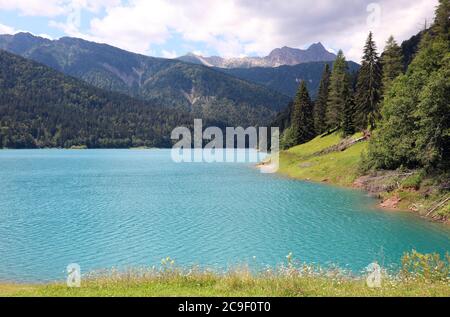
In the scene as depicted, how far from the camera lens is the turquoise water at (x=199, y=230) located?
3189 centimetres

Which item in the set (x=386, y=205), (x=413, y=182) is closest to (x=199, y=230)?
(x=386, y=205)

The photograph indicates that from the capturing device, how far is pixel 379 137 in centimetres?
6394

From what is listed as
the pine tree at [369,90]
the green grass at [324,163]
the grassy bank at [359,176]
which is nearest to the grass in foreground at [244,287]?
the grassy bank at [359,176]

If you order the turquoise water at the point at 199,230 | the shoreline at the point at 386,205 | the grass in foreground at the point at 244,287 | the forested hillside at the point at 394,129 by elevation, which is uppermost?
the forested hillside at the point at 394,129

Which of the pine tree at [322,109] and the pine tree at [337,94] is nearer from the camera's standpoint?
the pine tree at [337,94]

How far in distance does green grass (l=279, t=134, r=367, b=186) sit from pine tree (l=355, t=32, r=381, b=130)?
175 inches

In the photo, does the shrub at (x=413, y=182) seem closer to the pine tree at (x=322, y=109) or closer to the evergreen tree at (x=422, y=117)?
the evergreen tree at (x=422, y=117)

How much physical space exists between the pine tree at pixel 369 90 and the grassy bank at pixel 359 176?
14.2 feet

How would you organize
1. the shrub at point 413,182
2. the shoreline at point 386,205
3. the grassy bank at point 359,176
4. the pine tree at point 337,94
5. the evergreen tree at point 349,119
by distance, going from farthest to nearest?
the pine tree at point 337,94
the evergreen tree at point 349,119
the shrub at point 413,182
the grassy bank at point 359,176
the shoreline at point 386,205
